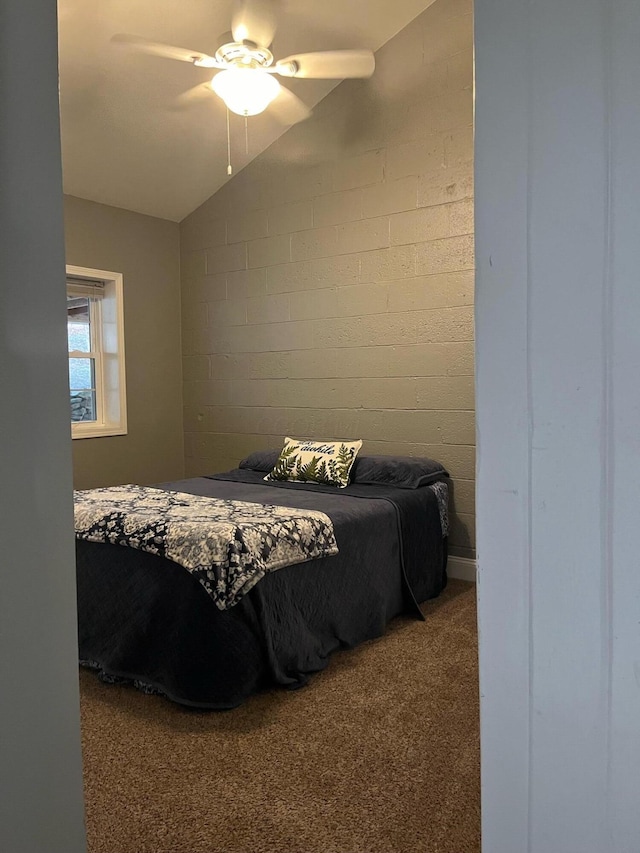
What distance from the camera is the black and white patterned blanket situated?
249 cm

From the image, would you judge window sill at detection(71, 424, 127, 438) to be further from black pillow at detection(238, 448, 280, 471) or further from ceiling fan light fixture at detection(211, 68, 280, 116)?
ceiling fan light fixture at detection(211, 68, 280, 116)

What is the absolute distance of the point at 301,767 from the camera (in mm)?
2105

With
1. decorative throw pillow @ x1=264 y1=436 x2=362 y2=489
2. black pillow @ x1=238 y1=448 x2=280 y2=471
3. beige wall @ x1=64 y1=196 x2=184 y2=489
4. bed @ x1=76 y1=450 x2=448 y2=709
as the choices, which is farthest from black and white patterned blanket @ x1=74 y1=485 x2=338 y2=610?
beige wall @ x1=64 y1=196 x2=184 y2=489

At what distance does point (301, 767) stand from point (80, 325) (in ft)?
12.5

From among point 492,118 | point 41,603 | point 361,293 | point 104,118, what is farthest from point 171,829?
point 104,118

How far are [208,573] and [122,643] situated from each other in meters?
0.57

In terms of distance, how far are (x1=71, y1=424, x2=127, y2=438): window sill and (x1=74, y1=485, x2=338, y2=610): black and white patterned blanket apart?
1587 millimetres

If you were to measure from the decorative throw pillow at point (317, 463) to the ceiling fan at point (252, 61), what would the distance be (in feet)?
6.20

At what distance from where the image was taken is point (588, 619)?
2.31 feet

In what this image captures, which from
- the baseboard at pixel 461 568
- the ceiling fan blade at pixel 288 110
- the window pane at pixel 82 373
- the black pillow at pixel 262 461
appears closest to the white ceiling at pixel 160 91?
the ceiling fan blade at pixel 288 110

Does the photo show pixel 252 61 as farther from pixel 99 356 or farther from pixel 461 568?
pixel 461 568

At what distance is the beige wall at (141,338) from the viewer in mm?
4789

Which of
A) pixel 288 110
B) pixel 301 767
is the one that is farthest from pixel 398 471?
pixel 288 110

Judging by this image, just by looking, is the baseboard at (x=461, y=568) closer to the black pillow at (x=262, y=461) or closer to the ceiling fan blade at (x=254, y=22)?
the black pillow at (x=262, y=461)
